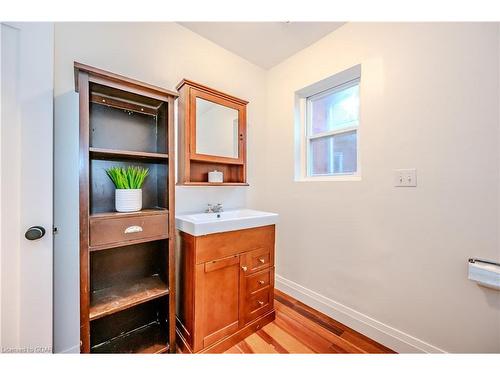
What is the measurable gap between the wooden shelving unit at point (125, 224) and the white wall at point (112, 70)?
12cm

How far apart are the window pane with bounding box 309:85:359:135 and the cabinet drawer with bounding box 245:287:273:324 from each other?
4.94 feet

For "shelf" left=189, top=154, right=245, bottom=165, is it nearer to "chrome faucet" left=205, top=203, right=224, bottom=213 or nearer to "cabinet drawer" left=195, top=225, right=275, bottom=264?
"chrome faucet" left=205, top=203, right=224, bottom=213

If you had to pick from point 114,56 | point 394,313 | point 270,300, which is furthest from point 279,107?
point 394,313

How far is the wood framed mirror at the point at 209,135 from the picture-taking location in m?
1.54

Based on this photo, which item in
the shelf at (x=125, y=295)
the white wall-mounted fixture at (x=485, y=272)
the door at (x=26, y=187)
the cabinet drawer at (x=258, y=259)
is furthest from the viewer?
the cabinet drawer at (x=258, y=259)

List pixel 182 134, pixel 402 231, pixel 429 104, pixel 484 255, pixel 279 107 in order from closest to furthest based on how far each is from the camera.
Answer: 1. pixel 484 255
2. pixel 429 104
3. pixel 402 231
4. pixel 182 134
5. pixel 279 107

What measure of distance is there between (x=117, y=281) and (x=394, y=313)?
6.08ft

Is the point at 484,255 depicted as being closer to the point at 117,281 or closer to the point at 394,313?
the point at 394,313

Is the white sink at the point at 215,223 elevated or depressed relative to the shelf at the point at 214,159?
depressed

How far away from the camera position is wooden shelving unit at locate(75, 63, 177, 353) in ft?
3.34

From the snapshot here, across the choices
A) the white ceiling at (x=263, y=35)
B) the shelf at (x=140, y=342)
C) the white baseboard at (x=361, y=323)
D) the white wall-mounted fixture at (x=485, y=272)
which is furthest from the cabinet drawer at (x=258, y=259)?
the white ceiling at (x=263, y=35)

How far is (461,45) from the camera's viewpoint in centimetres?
110

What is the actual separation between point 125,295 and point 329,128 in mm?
1993

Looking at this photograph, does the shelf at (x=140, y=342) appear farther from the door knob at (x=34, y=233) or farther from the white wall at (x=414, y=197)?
the white wall at (x=414, y=197)
